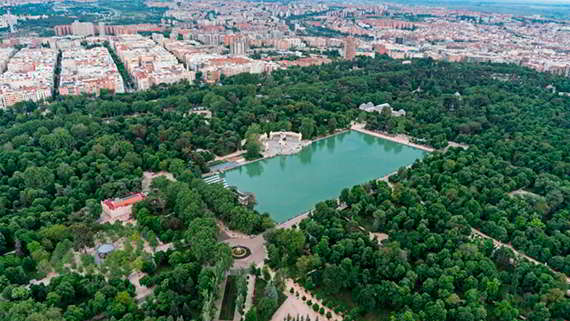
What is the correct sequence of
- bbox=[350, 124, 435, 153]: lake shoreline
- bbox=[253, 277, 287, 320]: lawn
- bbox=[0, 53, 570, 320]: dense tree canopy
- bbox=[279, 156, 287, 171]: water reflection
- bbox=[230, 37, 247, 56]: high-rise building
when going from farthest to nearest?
1. bbox=[230, 37, 247, 56]: high-rise building
2. bbox=[350, 124, 435, 153]: lake shoreline
3. bbox=[279, 156, 287, 171]: water reflection
4. bbox=[253, 277, 287, 320]: lawn
5. bbox=[0, 53, 570, 320]: dense tree canopy

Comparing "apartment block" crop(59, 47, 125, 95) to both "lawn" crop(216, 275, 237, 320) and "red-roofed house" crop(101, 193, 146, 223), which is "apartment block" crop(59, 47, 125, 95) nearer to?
"red-roofed house" crop(101, 193, 146, 223)

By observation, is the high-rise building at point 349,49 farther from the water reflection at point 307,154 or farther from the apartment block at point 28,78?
the apartment block at point 28,78

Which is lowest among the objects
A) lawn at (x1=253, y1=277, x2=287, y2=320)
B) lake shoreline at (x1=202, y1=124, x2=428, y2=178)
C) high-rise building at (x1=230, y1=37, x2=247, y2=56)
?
lawn at (x1=253, y1=277, x2=287, y2=320)

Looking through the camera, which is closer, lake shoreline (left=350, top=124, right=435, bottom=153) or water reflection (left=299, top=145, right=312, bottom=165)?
water reflection (left=299, top=145, right=312, bottom=165)

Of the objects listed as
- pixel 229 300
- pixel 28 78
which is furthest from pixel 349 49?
pixel 229 300

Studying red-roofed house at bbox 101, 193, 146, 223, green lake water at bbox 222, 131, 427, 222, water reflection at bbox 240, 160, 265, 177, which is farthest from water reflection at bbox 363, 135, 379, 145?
red-roofed house at bbox 101, 193, 146, 223
